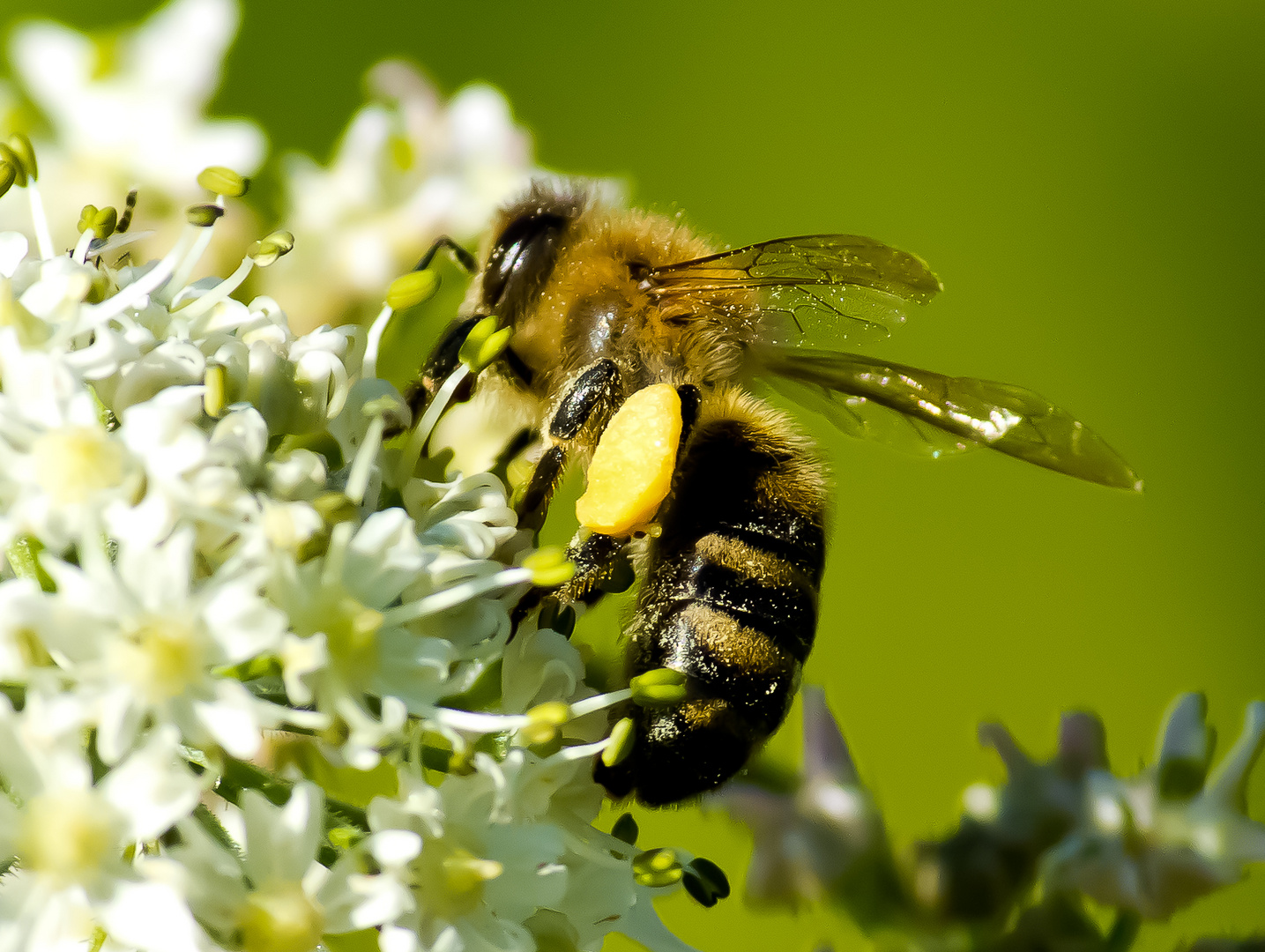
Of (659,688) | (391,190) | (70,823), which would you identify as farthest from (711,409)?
(391,190)

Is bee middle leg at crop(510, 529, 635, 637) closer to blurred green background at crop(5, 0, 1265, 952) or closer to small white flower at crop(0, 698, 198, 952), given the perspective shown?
small white flower at crop(0, 698, 198, 952)

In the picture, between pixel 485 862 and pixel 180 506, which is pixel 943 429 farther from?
pixel 180 506

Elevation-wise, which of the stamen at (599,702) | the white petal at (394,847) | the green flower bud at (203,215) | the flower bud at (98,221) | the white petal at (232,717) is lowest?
the white petal at (394,847)

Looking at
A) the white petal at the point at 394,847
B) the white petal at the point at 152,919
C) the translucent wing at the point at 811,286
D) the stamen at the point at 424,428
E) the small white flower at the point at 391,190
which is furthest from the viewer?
the small white flower at the point at 391,190

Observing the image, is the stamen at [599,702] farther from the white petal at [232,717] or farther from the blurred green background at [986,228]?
the blurred green background at [986,228]

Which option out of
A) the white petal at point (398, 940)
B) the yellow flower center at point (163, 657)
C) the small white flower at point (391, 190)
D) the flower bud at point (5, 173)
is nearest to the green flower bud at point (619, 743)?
the white petal at point (398, 940)
